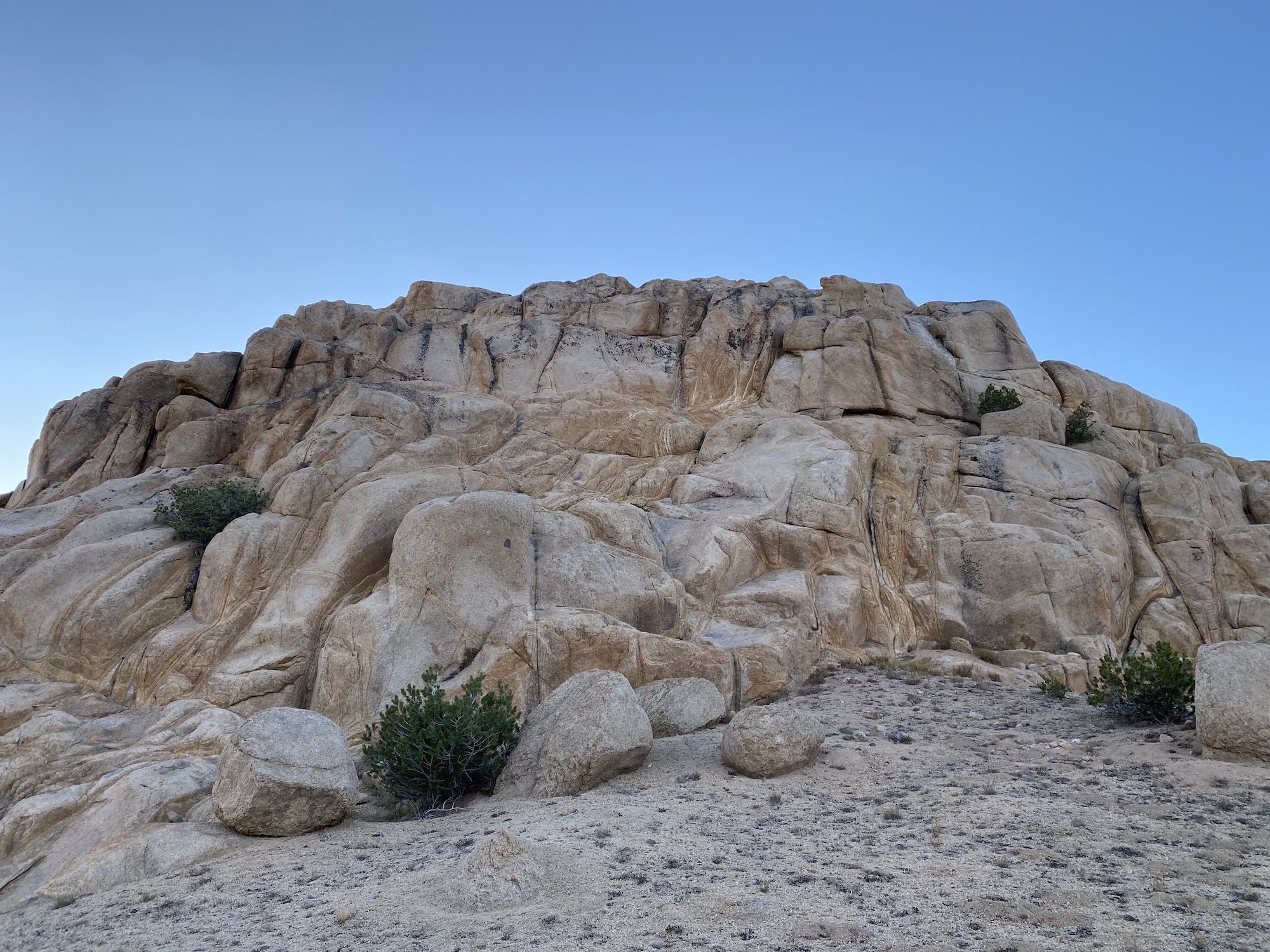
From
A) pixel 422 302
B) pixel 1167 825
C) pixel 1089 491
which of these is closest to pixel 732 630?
pixel 1167 825

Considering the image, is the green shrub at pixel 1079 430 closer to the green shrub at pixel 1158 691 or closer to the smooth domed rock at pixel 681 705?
the green shrub at pixel 1158 691

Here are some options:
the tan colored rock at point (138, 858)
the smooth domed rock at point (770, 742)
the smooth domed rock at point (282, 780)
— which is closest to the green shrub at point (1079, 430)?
the smooth domed rock at point (770, 742)

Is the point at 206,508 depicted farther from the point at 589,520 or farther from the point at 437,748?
the point at 437,748

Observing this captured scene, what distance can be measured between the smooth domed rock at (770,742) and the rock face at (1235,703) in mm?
5076

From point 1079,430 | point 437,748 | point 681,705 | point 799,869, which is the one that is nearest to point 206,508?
point 437,748

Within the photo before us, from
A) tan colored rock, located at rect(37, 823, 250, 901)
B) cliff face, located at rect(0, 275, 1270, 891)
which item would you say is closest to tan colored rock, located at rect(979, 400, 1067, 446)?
cliff face, located at rect(0, 275, 1270, 891)

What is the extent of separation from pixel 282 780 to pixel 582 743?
403cm

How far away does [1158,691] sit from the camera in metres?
13.3

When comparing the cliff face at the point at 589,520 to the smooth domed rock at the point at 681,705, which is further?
the cliff face at the point at 589,520

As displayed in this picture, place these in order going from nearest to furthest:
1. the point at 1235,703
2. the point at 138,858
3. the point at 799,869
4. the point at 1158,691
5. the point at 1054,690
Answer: the point at 799,869 < the point at 138,858 < the point at 1235,703 < the point at 1158,691 < the point at 1054,690

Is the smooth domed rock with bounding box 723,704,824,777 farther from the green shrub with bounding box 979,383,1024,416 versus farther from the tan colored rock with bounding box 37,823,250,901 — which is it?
the green shrub with bounding box 979,383,1024,416

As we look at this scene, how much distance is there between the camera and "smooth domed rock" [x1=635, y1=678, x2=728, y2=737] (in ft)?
47.2

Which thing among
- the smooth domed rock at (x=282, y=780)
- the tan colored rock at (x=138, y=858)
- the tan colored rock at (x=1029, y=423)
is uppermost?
the tan colored rock at (x=1029, y=423)

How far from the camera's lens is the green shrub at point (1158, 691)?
13070mm
